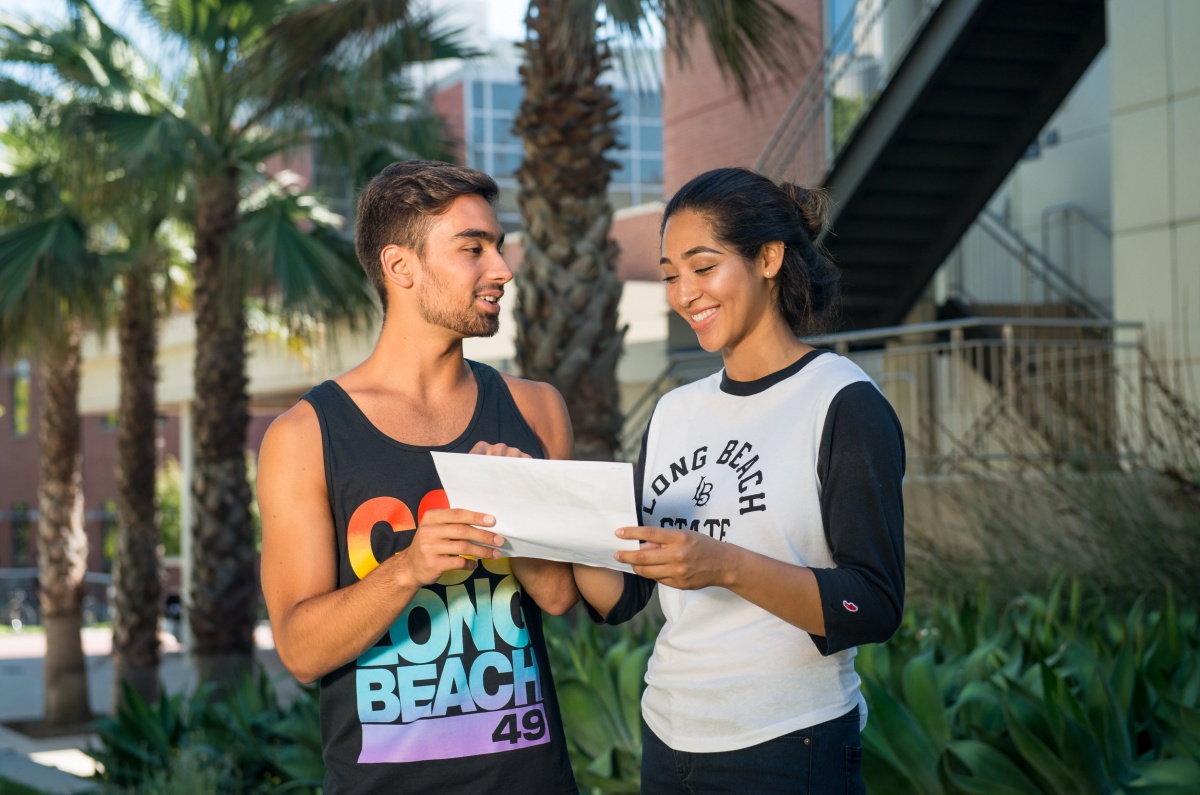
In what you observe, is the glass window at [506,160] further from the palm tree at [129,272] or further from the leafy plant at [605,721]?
the leafy plant at [605,721]

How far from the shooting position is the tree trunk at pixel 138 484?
13672 millimetres

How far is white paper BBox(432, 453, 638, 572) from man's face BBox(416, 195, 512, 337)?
44cm

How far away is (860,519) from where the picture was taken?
2.11 meters

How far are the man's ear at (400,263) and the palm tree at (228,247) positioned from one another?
8.23 metres

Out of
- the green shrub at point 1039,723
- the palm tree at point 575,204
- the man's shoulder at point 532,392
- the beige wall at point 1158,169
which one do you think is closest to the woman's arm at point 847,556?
the man's shoulder at point 532,392

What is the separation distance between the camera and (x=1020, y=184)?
15188 millimetres

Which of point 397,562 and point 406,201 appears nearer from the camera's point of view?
point 397,562

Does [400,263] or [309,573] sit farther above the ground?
[400,263]

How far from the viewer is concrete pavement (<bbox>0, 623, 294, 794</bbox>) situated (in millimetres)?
6934

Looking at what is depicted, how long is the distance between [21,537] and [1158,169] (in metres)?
33.3

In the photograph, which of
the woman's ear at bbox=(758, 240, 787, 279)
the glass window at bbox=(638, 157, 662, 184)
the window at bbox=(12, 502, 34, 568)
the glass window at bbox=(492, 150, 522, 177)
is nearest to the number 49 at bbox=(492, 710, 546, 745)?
the woman's ear at bbox=(758, 240, 787, 279)

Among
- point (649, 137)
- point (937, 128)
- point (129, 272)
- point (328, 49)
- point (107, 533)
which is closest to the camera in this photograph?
point (328, 49)

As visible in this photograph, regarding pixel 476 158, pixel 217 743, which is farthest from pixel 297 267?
pixel 217 743

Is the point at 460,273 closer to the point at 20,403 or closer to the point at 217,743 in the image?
the point at 217,743
